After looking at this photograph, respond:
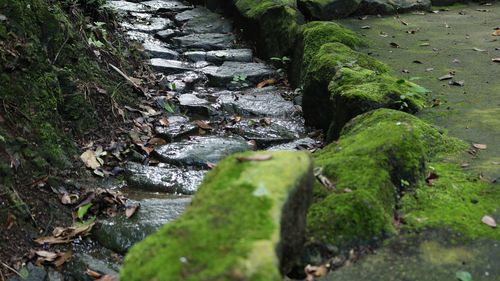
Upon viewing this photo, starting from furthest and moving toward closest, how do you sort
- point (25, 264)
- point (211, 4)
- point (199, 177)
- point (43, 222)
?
point (211, 4), point (199, 177), point (43, 222), point (25, 264)

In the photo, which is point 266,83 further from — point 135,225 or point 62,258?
point 62,258

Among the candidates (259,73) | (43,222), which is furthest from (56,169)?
(259,73)

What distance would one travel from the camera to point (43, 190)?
3.99 m

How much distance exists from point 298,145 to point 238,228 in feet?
10.7

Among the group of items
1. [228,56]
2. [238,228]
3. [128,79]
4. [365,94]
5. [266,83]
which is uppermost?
[238,228]

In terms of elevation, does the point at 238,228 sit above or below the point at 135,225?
above

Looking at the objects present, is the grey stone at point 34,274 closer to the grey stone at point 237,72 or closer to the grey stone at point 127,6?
the grey stone at point 237,72

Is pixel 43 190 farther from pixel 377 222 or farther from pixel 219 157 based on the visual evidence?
pixel 377 222

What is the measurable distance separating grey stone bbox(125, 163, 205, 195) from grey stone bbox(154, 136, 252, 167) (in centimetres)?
13

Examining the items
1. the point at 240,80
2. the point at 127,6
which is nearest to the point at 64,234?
the point at 240,80

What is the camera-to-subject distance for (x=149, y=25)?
8.59 m

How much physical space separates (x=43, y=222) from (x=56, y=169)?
0.59m

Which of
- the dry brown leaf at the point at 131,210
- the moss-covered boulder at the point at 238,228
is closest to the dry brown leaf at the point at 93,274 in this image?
the dry brown leaf at the point at 131,210

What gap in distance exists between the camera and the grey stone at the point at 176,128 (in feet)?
17.3
